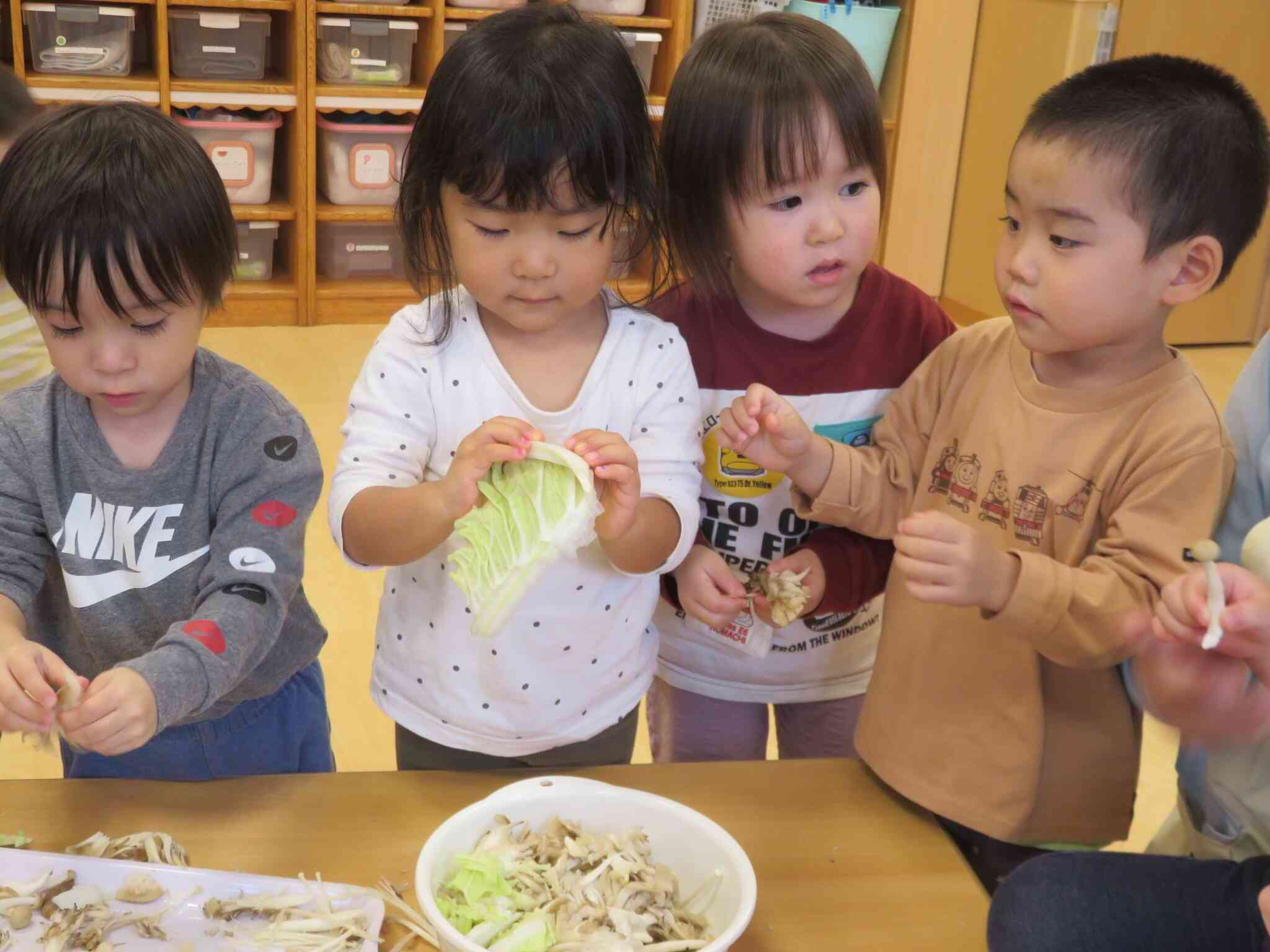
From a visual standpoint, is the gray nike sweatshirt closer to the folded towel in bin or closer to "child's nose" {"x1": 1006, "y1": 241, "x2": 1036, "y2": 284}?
"child's nose" {"x1": 1006, "y1": 241, "x2": 1036, "y2": 284}

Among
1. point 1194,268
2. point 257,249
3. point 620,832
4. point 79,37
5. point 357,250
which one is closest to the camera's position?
point 620,832

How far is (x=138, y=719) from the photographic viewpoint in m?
1.05

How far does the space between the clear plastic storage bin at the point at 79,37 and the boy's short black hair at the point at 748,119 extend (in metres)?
3.13

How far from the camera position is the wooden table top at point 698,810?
42.3 inches

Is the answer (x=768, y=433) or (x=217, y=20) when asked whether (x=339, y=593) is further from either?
(x=217, y=20)

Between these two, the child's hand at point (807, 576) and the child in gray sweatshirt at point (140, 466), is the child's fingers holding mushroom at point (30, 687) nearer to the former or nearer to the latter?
the child in gray sweatshirt at point (140, 466)

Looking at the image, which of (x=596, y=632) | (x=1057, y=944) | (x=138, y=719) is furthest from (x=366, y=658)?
(x=1057, y=944)

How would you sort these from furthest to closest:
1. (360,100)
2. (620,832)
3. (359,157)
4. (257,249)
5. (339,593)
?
(257,249) → (359,157) → (360,100) → (339,593) → (620,832)

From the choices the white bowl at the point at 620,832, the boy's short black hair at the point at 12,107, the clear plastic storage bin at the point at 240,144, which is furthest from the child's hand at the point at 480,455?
the clear plastic storage bin at the point at 240,144

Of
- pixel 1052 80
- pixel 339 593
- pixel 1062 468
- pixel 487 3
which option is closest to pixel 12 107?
pixel 339 593

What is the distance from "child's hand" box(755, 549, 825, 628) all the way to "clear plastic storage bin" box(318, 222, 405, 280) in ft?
10.9

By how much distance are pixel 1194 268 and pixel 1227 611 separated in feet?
1.18

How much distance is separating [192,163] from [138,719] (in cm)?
52

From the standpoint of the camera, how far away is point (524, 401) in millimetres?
1288
